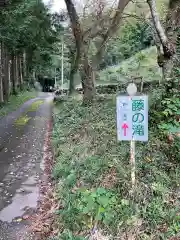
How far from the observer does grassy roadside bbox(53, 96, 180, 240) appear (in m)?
4.52

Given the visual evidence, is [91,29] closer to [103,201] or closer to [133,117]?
[133,117]

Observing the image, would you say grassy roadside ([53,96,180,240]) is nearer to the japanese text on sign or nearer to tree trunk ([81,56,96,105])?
the japanese text on sign

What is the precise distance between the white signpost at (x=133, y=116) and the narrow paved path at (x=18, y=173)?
2261 mm

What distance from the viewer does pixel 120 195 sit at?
5.05 meters

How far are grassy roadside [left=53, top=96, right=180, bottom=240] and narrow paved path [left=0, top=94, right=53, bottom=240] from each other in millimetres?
712

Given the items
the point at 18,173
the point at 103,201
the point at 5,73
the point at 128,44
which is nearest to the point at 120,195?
the point at 103,201

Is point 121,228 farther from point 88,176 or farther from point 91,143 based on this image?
point 91,143

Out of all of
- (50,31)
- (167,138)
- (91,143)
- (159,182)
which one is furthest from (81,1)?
(159,182)

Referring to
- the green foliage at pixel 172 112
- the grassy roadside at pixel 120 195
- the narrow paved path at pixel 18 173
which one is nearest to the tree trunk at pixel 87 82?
the narrow paved path at pixel 18 173

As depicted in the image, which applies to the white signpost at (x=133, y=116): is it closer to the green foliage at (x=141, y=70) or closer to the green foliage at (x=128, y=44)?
the green foliage at (x=141, y=70)

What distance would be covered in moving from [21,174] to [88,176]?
270 centimetres

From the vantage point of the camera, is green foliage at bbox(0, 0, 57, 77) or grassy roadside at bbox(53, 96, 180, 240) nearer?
grassy roadside at bbox(53, 96, 180, 240)

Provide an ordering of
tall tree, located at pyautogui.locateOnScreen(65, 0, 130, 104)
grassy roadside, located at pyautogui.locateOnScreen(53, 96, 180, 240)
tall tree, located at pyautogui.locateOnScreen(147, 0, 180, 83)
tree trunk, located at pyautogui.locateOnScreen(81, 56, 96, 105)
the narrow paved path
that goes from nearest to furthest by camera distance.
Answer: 1. grassy roadside, located at pyautogui.locateOnScreen(53, 96, 180, 240)
2. the narrow paved path
3. tall tree, located at pyautogui.locateOnScreen(147, 0, 180, 83)
4. tall tree, located at pyautogui.locateOnScreen(65, 0, 130, 104)
5. tree trunk, located at pyautogui.locateOnScreen(81, 56, 96, 105)

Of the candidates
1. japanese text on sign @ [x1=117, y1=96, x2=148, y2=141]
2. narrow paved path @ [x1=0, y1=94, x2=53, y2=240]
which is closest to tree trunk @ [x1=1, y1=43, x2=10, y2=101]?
narrow paved path @ [x1=0, y1=94, x2=53, y2=240]
